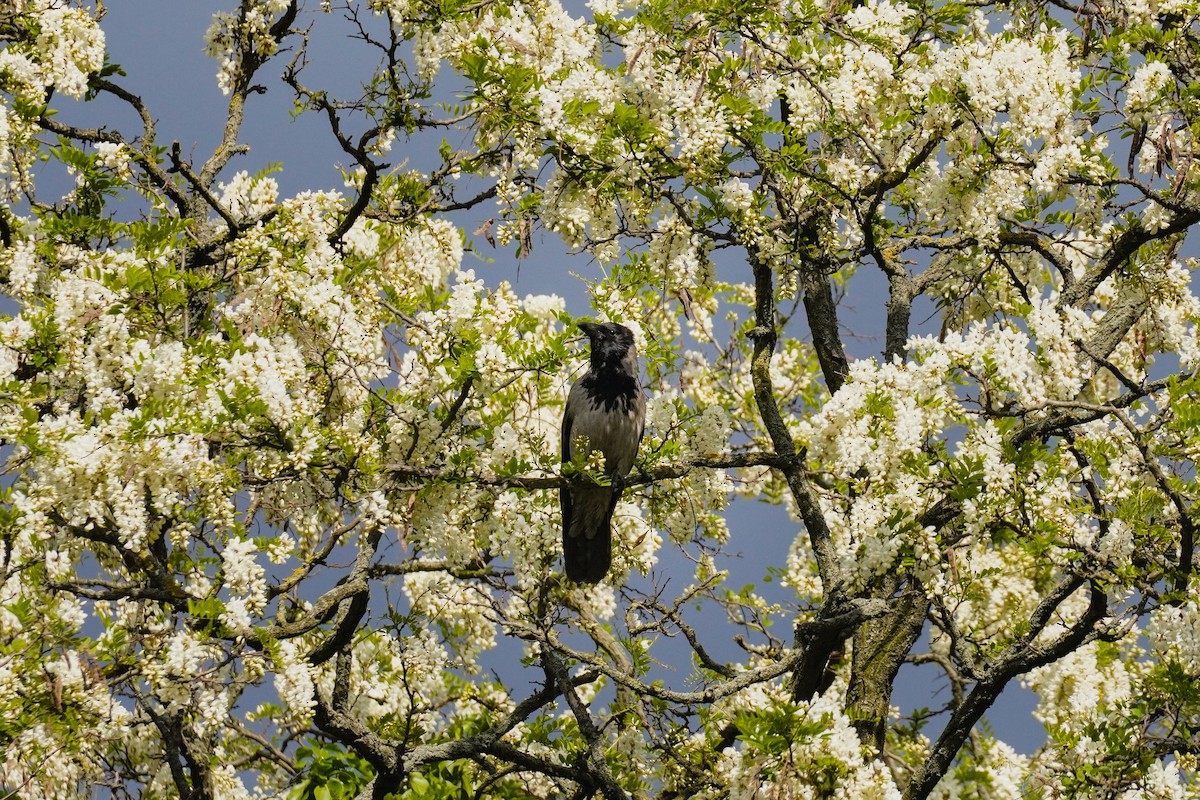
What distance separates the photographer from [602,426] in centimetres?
698

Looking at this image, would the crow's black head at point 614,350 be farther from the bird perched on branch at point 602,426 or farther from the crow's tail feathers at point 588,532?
the crow's tail feathers at point 588,532

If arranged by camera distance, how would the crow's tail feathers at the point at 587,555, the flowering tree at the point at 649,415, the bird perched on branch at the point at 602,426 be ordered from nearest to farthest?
the flowering tree at the point at 649,415, the bird perched on branch at the point at 602,426, the crow's tail feathers at the point at 587,555

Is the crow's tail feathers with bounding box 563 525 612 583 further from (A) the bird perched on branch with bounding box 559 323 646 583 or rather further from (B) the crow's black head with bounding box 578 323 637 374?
(B) the crow's black head with bounding box 578 323 637 374

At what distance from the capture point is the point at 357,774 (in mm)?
7188

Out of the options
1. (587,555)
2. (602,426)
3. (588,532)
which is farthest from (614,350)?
(587,555)

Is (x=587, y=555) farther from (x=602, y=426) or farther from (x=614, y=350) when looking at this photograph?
(x=614, y=350)

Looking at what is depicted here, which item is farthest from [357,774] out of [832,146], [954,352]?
[832,146]

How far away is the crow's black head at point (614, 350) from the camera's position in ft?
23.0

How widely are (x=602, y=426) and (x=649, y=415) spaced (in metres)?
0.46

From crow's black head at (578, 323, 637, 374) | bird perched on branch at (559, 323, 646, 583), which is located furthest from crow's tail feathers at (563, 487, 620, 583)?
crow's black head at (578, 323, 637, 374)

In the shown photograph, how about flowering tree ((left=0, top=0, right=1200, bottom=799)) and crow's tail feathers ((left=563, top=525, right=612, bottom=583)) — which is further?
crow's tail feathers ((left=563, top=525, right=612, bottom=583))

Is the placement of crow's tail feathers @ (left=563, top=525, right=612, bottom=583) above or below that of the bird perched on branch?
below

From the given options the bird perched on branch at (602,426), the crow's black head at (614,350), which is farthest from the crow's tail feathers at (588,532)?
the crow's black head at (614,350)

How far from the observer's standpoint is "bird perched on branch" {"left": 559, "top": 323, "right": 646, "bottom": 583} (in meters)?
6.84
